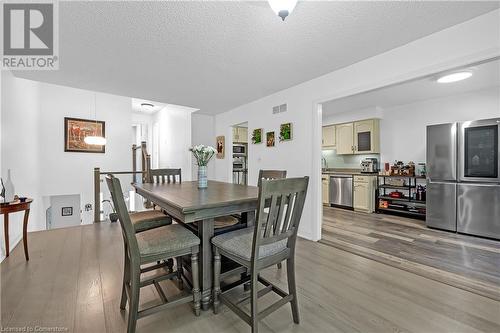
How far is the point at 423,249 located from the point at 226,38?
349cm

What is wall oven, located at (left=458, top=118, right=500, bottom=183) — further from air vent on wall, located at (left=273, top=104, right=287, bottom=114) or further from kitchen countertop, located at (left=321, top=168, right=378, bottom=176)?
air vent on wall, located at (left=273, top=104, right=287, bottom=114)

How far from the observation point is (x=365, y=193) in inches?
195

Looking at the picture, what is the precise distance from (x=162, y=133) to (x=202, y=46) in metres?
5.57

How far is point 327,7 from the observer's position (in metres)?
1.76

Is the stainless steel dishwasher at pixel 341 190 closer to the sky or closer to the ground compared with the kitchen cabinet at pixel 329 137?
closer to the ground

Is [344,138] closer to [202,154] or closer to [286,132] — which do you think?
[286,132]

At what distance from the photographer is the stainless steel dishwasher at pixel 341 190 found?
527 centimetres

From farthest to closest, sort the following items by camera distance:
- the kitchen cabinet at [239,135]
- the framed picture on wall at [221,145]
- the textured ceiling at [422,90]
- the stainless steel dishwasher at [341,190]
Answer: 1. the kitchen cabinet at [239,135]
2. the framed picture on wall at [221,145]
3. the stainless steel dishwasher at [341,190]
4. the textured ceiling at [422,90]

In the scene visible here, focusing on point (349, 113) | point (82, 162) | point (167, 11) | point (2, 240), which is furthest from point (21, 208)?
point (349, 113)

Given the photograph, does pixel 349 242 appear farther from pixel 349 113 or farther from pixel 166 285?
pixel 349 113

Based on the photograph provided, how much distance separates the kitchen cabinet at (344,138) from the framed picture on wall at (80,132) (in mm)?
5898

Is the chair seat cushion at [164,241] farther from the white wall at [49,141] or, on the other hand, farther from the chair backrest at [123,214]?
the white wall at [49,141]

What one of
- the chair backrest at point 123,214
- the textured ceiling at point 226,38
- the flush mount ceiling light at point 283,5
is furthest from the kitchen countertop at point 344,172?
the chair backrest at point 123,214

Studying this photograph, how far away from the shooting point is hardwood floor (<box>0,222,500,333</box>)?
1.53 meters
